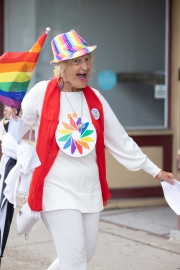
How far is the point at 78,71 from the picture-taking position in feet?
12.1

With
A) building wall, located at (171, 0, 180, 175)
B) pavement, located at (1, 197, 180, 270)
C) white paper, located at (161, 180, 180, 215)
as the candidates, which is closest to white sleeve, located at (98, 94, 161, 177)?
white paper, located at (161, 180, 180, 215)

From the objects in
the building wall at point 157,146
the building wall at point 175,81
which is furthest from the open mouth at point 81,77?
the building wall at point 175,81

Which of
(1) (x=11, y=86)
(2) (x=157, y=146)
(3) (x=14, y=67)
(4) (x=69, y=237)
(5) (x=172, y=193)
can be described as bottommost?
(2) (x=157, y=146)

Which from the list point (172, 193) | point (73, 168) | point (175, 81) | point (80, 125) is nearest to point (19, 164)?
point (73, 168)

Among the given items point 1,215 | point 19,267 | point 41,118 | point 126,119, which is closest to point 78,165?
point 41,118

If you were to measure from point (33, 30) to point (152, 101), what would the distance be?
1.85m

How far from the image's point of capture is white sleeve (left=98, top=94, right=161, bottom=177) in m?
3.91

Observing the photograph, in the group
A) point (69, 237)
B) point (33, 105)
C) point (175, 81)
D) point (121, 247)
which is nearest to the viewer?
point (69, 237)

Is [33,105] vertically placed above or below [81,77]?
below

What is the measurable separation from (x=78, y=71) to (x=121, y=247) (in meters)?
2.57

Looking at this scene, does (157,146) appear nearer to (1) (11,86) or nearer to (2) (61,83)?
(2) (61,83)

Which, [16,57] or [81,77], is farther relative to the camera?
[81,77]

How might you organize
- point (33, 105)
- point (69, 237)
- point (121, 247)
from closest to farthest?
point (69, 237) → point (33, 105) → point (121, 247)

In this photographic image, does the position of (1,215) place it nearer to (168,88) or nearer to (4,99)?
(4,99)
